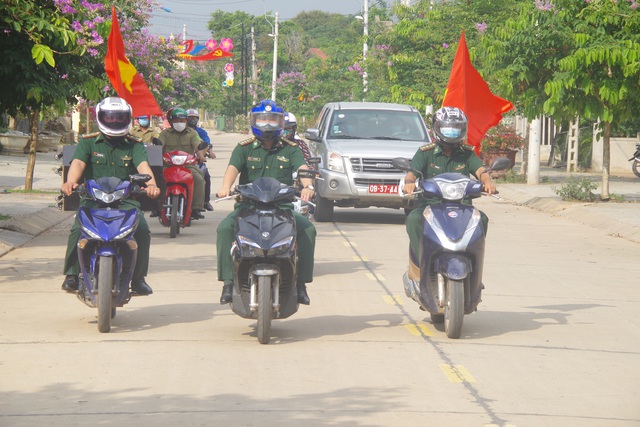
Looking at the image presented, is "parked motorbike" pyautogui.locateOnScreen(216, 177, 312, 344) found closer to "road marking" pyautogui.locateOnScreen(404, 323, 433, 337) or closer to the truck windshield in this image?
"road marking" pyautogui.locateOnScreen(404, 323, 433, 337)

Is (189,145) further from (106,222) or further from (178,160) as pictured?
(106,222)

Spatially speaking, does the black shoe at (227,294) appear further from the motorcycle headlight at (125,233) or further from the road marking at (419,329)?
the road marking at (419,329)

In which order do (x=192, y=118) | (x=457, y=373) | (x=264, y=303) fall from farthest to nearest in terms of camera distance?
1. (x=192, y=118)
2. (x=264, y=303)
3. (x=457, y=373)

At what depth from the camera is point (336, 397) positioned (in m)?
7.52

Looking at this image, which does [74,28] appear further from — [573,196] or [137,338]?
[573,196]

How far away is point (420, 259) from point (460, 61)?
12090mm

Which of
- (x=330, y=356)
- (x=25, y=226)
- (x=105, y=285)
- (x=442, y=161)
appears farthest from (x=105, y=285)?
(x=25, y=226)

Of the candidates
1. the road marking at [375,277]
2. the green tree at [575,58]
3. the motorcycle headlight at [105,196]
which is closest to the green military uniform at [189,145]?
the road marking at [375,277]

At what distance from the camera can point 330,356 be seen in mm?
8906

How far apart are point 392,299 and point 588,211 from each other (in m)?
11.9

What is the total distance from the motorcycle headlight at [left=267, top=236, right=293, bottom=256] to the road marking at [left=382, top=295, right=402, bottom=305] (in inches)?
109

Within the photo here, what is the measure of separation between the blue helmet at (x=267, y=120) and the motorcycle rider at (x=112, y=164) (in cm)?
94

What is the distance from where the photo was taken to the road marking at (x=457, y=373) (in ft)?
26.6

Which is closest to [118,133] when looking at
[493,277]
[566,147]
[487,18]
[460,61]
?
[493,277]
